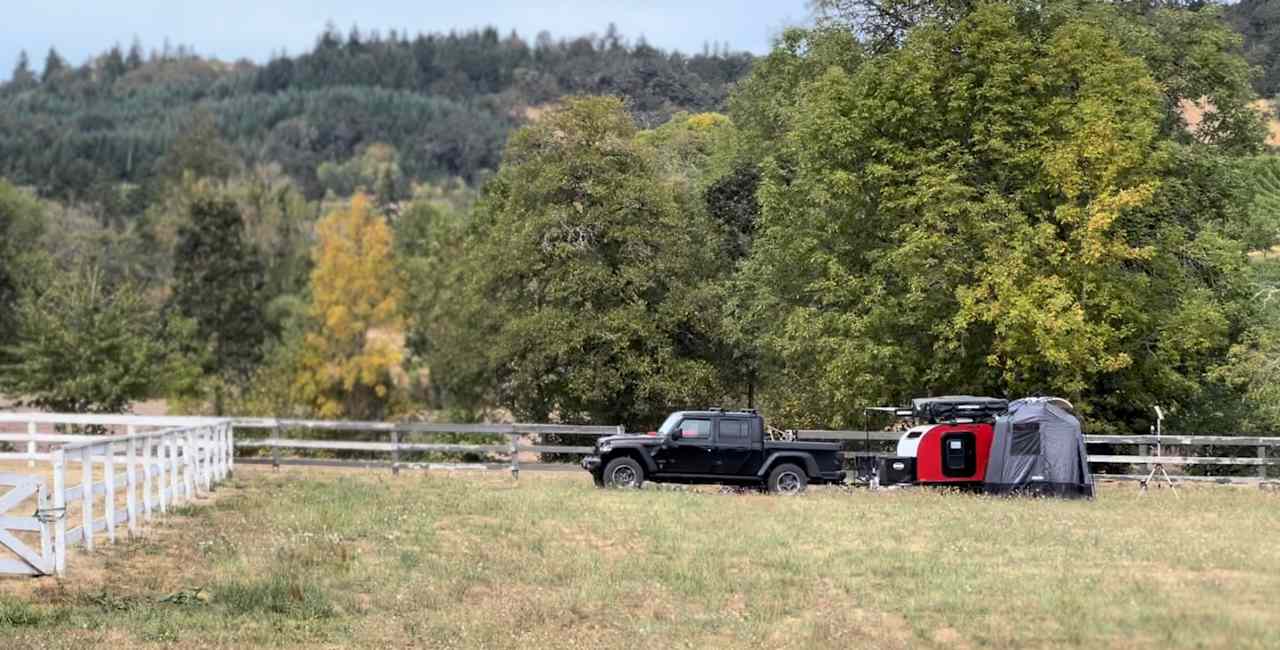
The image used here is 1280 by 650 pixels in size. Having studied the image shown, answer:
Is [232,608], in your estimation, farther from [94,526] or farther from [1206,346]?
[1206,346]

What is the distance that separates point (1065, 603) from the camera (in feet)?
42.1

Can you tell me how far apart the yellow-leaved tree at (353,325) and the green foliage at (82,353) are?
1237cm

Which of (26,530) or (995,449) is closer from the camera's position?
(26,530)

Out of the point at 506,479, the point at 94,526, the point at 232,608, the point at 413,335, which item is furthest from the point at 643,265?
the point at 413,335

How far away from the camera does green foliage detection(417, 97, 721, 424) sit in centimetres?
4162

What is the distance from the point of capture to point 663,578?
15.2 meters

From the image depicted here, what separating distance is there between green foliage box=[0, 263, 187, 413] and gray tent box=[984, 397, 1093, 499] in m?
40.8

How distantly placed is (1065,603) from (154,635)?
8123 mm

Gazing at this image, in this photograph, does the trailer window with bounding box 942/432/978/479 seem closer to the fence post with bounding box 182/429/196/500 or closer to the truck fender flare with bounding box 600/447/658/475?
the truck fender flare with bounding box 600/447/658/475

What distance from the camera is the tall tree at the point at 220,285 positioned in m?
84.5

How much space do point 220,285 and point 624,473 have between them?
63105mm

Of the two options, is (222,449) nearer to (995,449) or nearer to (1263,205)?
(995,449)

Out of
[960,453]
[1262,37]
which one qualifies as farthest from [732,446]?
[1262,37]

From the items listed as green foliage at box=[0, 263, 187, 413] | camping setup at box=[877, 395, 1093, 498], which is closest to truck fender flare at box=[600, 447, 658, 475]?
camping setup at box=[877, 395, 1093, 498]
